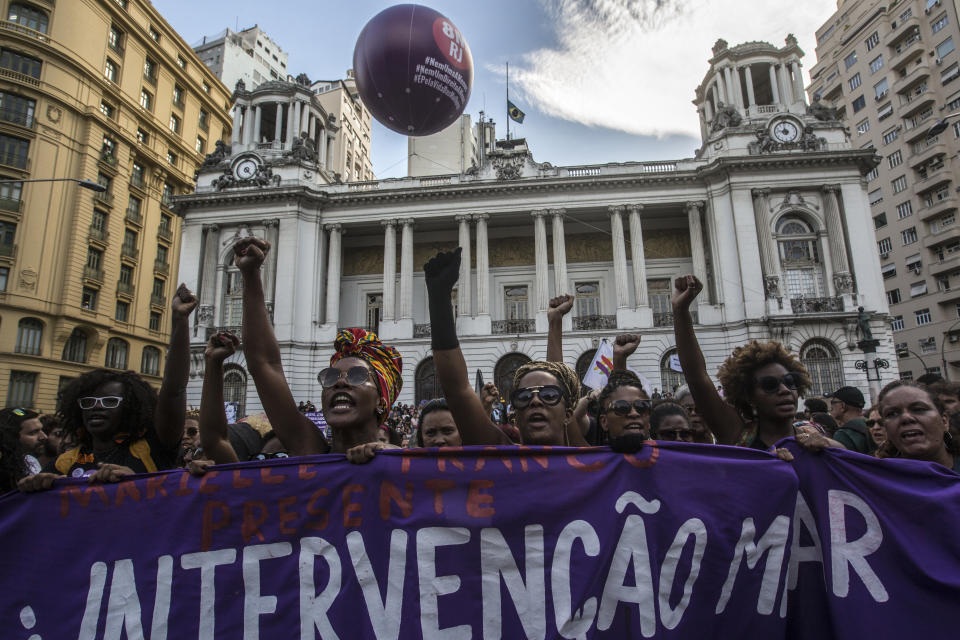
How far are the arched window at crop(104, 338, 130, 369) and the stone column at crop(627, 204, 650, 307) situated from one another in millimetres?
29843

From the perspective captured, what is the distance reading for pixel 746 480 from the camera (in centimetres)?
257

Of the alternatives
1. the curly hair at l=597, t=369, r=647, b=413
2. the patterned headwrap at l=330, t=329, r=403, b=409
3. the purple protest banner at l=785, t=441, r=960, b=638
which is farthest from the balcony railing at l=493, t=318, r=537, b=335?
the purple protest banner at l=785, t=441, r=960, b=638

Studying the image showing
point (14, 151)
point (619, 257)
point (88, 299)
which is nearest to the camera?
point (619, 257)

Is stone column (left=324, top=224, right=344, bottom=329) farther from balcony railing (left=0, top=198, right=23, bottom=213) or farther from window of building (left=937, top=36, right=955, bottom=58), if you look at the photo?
window of building (left=937, top=36, right=955, bottom=58)

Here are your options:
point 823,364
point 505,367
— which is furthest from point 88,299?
point 823,364

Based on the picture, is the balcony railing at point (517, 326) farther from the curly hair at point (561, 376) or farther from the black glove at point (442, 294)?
the black glove at point (442, 294)

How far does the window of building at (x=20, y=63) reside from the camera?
28750 millimetres

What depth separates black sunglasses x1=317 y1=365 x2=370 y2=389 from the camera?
9.47ft

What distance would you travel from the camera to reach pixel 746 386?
11.2 feet

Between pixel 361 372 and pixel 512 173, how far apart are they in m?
27.5

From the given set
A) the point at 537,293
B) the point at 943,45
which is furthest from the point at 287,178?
the point at 943,45

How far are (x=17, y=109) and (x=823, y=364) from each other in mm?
42617

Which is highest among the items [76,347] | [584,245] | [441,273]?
[584,245]

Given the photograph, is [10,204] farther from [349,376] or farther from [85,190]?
[349,376]
